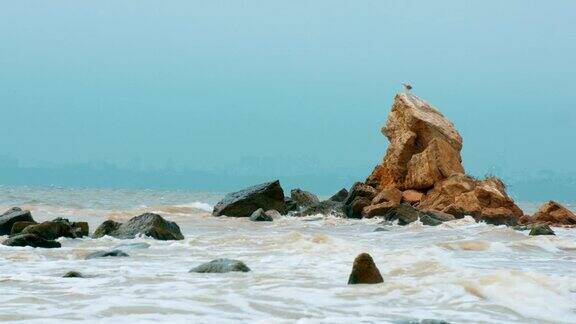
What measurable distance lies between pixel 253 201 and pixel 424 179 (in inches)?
260

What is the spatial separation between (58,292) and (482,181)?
76.6ft

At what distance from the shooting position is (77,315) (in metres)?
7.75

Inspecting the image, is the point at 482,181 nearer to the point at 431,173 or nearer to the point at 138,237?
the point at 431,173

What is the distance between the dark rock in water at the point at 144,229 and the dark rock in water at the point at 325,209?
13.9 metres

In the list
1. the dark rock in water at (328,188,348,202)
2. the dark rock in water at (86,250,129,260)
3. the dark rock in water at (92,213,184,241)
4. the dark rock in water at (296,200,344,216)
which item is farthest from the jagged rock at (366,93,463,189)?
the dark rock in water at (86,250,129,260)

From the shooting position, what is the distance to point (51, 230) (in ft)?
57.2

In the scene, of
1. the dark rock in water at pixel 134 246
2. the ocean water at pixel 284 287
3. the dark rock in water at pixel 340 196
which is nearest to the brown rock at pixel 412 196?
the dark rock in water at pixel 340 196

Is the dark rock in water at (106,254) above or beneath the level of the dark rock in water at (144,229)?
beneath

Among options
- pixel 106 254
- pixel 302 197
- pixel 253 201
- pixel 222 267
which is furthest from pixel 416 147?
pixel 222 267

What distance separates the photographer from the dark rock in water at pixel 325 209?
107ft

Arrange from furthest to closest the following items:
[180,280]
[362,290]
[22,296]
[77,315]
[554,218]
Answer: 1. [554,218]
2. [180,280]
3. [362,290]
4. [22,296]
5. [77,315]

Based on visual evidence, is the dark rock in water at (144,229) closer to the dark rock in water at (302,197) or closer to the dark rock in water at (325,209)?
the dark rock in water at (325,209)

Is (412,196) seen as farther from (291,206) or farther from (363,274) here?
(363,274)

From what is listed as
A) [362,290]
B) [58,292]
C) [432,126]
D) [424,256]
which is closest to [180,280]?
[58,292]
